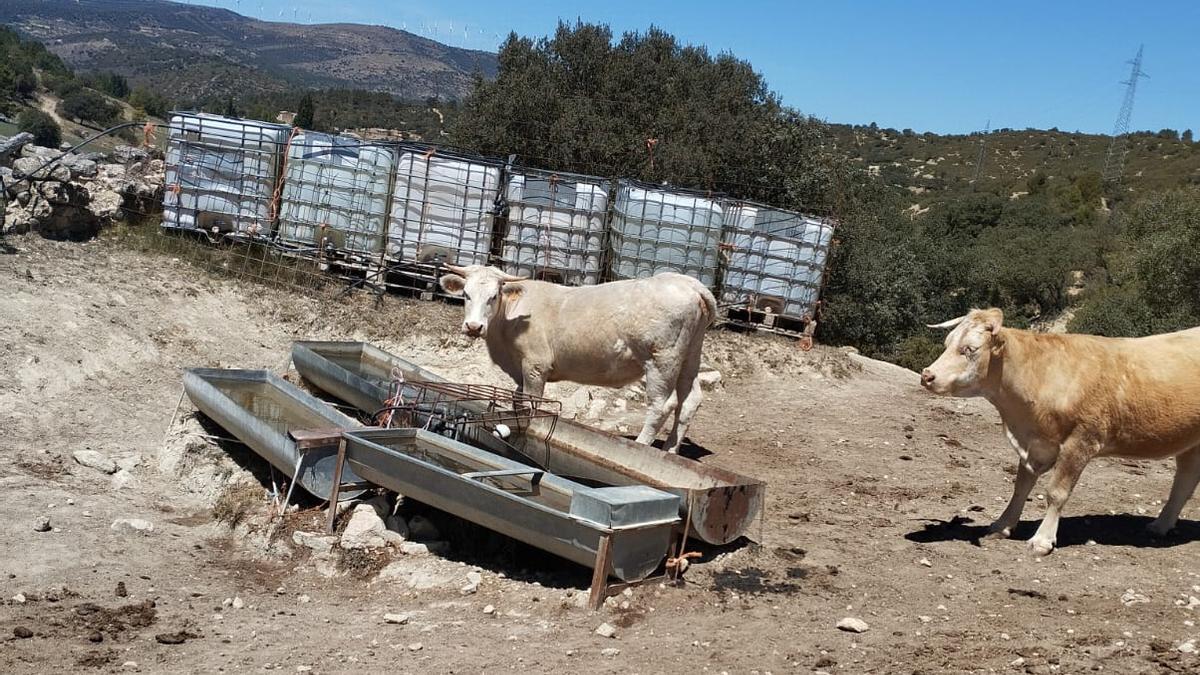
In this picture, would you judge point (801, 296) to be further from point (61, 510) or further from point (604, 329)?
point (61, 510)

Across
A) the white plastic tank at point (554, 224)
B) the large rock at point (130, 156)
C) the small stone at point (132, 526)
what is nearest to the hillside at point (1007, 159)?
the white plastic tank at point (554, 224)

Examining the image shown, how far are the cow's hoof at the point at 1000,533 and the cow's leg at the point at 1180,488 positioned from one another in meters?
1.37

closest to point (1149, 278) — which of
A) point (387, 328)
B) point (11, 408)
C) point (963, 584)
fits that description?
point (387, 328)

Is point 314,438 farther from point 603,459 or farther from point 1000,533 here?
point 1000,533

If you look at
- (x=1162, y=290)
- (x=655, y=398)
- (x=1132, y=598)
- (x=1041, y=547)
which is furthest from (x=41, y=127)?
(x=1132, y=598)

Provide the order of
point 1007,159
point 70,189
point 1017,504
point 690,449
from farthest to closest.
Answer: point 1007,159, point 70,189, point 690,449, point 1017,504

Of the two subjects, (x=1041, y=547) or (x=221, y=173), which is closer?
(x=1041, y=547)

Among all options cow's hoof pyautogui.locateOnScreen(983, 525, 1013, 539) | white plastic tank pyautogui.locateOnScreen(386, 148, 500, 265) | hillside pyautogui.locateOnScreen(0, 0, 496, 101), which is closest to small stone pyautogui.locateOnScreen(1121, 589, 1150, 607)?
cow's hoof pyautogui.locateOnScreen(983, 525, 1013, 539)

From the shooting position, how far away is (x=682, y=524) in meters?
7.52

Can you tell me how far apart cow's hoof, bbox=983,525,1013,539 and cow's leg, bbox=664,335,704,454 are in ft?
11.5

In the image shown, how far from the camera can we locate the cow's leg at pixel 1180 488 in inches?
350

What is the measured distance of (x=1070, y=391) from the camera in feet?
27.3

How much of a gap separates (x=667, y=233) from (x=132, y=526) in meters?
11.5

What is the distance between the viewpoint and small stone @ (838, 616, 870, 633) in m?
6.55
